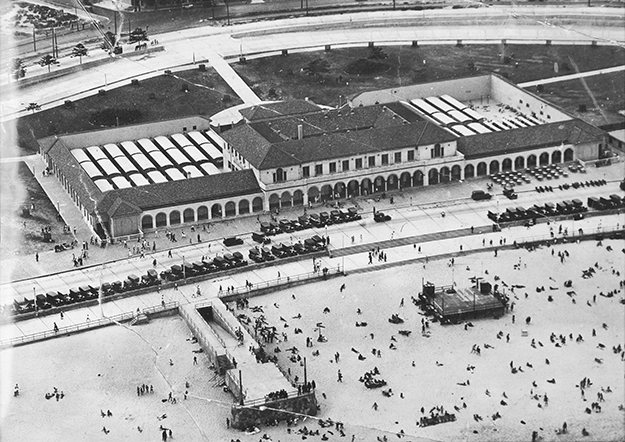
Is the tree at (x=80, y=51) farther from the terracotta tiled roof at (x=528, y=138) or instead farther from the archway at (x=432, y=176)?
the archway at (x=432, y=176)

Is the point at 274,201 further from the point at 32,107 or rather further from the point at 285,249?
the point at 32,107

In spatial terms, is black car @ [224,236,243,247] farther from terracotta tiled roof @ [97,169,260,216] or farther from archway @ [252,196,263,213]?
archway @ [252,196,263,213]

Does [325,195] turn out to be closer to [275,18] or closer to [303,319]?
[303,319]

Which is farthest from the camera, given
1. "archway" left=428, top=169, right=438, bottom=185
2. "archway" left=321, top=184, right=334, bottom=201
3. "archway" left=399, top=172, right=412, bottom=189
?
"archway" left=428, top=169, right=438, bottom=185

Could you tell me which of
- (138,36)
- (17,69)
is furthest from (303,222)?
(138,36)

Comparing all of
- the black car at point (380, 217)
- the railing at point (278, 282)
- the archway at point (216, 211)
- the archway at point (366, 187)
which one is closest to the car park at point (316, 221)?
the black car at point (380, 217)

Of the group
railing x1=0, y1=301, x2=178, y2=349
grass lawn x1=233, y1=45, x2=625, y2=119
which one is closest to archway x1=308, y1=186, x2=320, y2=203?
railing x1=0, y1=301, x2=178, y2=349
